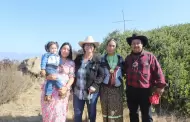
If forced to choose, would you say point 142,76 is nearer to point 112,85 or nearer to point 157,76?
point 157,76

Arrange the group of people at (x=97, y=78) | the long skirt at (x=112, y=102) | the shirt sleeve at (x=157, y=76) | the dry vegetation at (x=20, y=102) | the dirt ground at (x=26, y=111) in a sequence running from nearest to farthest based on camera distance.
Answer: the shirt sleeve at (x=157, y=76) < the group of people at (x=97, y=78) < the long skirt at (x=112, y=102) < the dirt ground at (x=26, y=111) < the dry vegetation at (x=20, y=102)

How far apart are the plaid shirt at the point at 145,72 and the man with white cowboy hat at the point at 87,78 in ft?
1.94

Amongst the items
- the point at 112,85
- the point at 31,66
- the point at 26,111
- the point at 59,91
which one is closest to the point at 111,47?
the point at 112,85

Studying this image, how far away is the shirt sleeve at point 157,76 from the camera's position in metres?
4.79

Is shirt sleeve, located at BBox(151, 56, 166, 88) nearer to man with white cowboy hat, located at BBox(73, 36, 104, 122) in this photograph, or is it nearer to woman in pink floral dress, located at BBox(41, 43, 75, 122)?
man with white cowboy hat, located at BBox(73, 36, 104, 122)

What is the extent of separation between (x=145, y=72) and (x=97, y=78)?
0.88m

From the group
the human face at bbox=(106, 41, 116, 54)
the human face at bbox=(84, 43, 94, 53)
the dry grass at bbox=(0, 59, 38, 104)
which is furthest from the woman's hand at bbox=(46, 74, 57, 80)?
the dry grass at bbox=(0, 59, 38, 104)

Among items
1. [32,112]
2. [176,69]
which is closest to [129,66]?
[176,69]

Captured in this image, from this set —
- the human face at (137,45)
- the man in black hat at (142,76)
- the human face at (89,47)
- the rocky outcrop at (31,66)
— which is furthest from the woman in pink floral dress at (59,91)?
the rocky outcrop at (31,66)

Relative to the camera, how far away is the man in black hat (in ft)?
15.9

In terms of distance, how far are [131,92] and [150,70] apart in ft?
1.77

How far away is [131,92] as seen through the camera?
5039 mm

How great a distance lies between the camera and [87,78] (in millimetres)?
4988

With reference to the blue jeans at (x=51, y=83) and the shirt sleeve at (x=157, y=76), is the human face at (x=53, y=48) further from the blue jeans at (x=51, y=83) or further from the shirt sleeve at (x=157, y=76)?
the shirt sleeve at (x=157, y=76)
